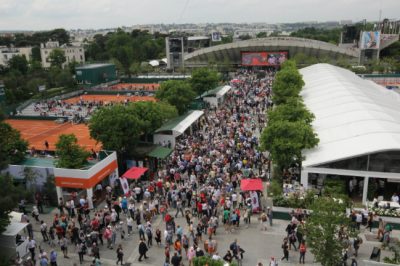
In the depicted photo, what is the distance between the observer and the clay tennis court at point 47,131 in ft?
110

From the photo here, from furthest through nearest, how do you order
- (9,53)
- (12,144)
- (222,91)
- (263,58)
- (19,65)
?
(9,53) < (19,65) < (263,58) < (222,91) < (12,144)

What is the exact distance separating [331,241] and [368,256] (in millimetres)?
3930

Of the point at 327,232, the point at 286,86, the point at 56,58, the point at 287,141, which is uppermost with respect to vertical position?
the point at 56,58

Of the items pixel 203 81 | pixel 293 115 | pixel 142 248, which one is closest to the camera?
pixel 142 248

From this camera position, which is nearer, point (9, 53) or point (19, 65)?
point (19, 65)

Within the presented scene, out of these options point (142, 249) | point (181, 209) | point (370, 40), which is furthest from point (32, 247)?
point (370, 40)

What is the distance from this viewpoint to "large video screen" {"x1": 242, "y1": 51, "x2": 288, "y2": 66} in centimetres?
7281

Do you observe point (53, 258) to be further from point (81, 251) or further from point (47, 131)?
point (47, 131)

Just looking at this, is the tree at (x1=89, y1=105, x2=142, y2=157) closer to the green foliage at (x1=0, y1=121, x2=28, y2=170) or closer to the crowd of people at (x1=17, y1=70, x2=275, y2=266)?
the crowd of people at (x1=17, y1=70, x2=275, y2=266)

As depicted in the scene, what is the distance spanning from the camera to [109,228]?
1580 cm

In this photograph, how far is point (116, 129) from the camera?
22656 mm

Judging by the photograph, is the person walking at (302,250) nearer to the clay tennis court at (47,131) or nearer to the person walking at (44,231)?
the person walking at (44,231)

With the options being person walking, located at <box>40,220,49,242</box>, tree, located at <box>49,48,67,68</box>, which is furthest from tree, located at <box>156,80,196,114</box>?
tree, located at <box>49,48,67,68</box>

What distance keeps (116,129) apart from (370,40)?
63230 mm
